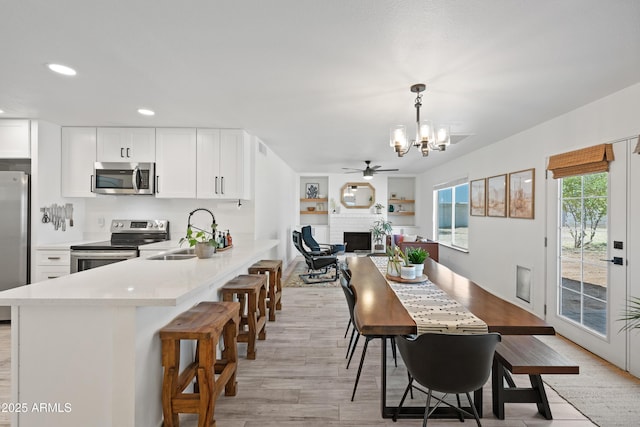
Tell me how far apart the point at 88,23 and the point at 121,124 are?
7.82ft

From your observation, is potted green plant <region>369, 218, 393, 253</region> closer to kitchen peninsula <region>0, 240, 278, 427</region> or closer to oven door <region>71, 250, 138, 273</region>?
oven door <region>71, 250, 138, 273</region>

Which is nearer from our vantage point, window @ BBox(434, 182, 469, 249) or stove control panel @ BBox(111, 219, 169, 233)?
stove control panel @ BBox(111, 219, 169, 233)

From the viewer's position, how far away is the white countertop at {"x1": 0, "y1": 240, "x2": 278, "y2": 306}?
5.19 feet

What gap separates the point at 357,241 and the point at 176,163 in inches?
232

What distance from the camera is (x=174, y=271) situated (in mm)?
2234

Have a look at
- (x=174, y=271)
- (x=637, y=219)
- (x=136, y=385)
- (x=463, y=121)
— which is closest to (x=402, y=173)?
(x=463, y=121)

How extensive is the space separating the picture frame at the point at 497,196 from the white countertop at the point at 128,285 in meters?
3.92

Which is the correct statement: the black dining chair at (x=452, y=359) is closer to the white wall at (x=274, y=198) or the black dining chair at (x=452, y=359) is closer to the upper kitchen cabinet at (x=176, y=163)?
the white wall at (x=274, y=198)

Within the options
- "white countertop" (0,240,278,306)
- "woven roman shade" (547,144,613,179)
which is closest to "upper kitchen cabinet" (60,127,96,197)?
"white countertop" (0,240,278,306)

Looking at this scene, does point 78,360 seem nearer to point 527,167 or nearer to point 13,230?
point 13,230

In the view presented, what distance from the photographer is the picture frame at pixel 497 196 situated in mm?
4574

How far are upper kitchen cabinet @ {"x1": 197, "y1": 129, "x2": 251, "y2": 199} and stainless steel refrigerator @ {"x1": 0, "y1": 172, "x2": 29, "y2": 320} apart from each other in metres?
1.86

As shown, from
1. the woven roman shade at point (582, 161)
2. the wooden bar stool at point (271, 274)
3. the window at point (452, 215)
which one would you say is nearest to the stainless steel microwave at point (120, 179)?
the wooden bar stool at point (271, 274)

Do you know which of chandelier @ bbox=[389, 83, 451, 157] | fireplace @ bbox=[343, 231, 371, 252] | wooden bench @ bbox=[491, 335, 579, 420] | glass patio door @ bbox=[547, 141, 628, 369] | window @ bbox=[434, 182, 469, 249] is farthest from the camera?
fireplace @ bbox=[343, 231, 371, 252]
